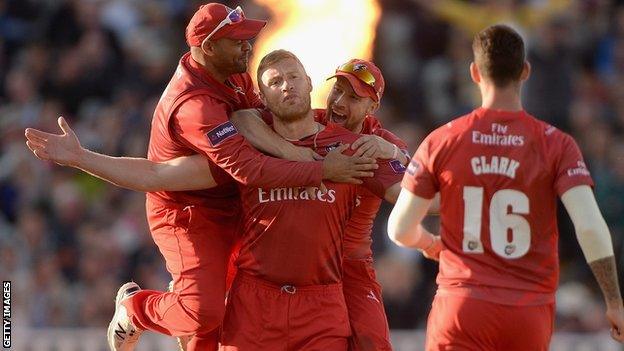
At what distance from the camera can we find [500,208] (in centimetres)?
768

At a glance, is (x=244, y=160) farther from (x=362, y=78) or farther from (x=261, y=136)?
(x=362, y=78)

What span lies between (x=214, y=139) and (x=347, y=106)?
879mm

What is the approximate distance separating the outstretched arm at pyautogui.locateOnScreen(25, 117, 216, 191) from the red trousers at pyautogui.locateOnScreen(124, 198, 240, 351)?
26 centimetres

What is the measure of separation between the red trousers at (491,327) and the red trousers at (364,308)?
1.15m

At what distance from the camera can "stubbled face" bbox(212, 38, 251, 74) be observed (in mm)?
9180

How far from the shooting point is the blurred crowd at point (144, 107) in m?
15.4

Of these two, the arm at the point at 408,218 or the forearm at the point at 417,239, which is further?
the forearm at the point at 417,239

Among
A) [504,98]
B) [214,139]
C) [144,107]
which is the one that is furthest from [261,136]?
[144,107]

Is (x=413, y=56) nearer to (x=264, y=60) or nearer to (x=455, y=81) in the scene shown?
(x=455, y=81)

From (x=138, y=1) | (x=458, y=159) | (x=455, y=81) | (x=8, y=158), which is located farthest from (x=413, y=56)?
(x=458, y=159)

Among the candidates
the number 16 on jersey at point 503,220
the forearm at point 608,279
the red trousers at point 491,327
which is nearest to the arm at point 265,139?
the number 16 on jersey at point 503,220

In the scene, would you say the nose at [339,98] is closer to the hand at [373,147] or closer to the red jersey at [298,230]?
the hand at [373,147]

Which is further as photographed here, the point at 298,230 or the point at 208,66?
the point at 208,66

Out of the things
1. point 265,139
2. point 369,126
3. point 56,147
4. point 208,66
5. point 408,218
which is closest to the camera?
point 408,218
